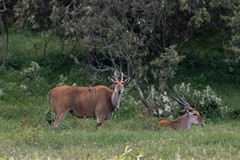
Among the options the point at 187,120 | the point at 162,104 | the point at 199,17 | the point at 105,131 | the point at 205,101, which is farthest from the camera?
the point at 205,101

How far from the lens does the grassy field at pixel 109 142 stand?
8.95 m

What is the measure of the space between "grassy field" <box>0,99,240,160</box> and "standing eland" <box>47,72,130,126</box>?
1.71ft

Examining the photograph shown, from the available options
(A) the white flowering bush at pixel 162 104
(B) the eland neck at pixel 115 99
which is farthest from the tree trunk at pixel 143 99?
(B) the eland neck at pixel 115 99

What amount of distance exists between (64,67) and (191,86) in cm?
356

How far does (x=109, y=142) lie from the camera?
1090 cm

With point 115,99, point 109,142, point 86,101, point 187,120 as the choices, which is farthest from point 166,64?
point 109,142

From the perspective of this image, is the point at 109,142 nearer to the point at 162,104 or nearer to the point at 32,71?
the point at 162,104

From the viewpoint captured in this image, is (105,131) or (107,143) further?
(105,131)

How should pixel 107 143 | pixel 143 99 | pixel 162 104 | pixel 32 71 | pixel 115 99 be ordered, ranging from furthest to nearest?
pixel 32 71 → pixel 162 104 → pixel 143 99 → pixel 115 99 → pixel 107 143

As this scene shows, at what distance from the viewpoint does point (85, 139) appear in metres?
11.0

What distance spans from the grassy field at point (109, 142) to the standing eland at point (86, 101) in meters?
0.52

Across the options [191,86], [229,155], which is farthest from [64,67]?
[229,155]

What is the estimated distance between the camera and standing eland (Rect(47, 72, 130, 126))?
14111 millimetres

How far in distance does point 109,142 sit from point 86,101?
3.49 metres
